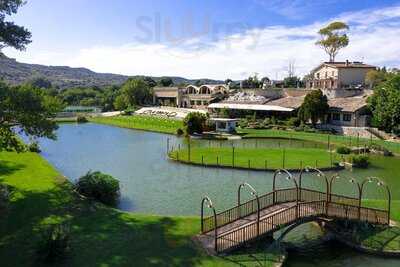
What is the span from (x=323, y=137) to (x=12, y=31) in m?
45.0

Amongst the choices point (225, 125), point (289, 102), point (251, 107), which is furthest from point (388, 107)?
point (251, 107)

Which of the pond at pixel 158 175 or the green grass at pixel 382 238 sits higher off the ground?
the pond at pixel 158 175

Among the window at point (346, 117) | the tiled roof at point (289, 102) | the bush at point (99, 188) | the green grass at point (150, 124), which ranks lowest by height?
the bush at point (99, 188)

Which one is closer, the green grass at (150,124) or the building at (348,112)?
the building at (348,112)

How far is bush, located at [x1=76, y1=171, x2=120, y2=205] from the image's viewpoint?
2644 cm

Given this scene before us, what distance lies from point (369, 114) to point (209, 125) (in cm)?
2394

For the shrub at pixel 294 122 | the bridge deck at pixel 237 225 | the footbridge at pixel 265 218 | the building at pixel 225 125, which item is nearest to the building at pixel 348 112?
the shrub at pixel 294 122

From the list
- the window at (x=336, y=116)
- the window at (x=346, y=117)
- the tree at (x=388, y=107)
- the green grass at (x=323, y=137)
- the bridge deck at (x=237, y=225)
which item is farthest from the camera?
the window at (x=336, y=116)

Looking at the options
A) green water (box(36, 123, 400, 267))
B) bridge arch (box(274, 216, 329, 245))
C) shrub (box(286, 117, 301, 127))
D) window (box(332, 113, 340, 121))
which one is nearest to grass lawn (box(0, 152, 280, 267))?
bridge arch (box(274, 216, 329, 245))

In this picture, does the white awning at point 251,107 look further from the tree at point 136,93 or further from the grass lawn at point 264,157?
the tree at point 136,93

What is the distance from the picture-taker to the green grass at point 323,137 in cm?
5072

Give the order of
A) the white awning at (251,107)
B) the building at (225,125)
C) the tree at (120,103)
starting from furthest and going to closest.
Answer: the tree at (120,103), the white awning at (251,107), the building at (225,125)

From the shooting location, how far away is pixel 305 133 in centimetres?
6275

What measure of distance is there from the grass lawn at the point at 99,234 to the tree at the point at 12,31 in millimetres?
8429
